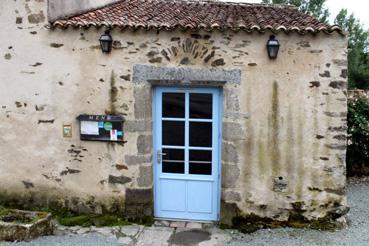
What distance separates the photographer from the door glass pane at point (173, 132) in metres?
6.72

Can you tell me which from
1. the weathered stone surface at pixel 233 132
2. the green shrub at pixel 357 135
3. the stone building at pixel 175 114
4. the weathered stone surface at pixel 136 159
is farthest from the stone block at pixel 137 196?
the green shrub at pixel 357 135

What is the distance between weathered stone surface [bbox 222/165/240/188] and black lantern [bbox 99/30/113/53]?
8.03 feet

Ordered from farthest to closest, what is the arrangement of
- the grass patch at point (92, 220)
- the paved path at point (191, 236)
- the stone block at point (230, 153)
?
the grass patch at point (92, 220), the stone block at point (230, 153), the paved path at point (191, 236)

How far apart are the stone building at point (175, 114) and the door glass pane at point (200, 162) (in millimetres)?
16

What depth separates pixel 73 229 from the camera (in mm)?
6449

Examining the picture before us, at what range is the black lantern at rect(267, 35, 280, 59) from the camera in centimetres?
612

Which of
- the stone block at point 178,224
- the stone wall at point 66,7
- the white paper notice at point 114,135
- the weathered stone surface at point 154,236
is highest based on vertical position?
the stone wall at point 66,7

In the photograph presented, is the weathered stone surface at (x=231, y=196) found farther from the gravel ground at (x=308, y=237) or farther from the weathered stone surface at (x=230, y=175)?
the gravel ground at (x=308, y=237)

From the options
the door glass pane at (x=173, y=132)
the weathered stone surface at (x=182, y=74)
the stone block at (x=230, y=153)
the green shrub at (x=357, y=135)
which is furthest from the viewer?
the green shrub at (x=357, y=135)

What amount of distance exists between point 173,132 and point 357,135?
15.6ft

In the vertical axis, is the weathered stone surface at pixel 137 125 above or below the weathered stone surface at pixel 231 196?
above

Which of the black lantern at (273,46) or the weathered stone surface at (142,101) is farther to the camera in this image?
the weathered stone surface at (142,101)

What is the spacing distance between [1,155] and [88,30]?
2.42 metres

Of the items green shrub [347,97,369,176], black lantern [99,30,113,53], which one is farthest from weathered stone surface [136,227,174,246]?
green shrub [347,97,369,176]
